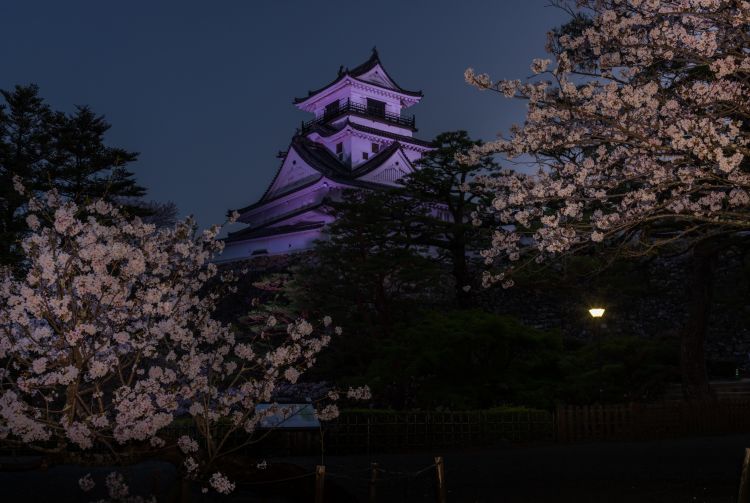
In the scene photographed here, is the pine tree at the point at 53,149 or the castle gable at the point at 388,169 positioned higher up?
the castle gable at the point at 388,169

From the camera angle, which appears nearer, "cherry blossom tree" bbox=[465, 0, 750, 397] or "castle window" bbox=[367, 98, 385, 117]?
"cherry blossom tree" bbox=[465, 0, 750, 397]

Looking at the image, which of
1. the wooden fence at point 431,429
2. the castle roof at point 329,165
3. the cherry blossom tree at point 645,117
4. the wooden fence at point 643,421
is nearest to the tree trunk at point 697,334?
the wooden fence at point 643,421

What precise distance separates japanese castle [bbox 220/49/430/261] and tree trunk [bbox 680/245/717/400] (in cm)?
2768

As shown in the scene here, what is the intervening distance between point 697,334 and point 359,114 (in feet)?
128

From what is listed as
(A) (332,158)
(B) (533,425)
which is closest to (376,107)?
(A) (332,158)

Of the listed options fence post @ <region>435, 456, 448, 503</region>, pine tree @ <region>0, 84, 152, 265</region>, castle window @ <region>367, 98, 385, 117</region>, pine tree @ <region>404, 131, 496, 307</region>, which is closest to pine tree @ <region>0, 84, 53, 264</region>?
pine tree @ <region>0, 84, 152, 265</region>

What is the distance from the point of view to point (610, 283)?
25.0 meters

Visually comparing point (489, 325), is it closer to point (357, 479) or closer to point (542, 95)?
point (357, 479)

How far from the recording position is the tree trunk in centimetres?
1984

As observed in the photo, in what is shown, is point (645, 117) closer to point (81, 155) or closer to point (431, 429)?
point (431, 429)

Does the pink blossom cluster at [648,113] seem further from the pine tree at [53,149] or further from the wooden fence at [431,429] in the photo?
the pine tree at [53,149]

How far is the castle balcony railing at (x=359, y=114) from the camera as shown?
55.3 m

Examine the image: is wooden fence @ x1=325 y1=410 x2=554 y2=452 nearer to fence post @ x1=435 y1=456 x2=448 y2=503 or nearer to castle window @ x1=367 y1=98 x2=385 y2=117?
fence post @ x1=435 y1=456 x2=448 y2=503

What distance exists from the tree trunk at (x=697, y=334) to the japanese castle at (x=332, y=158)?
2768cm
